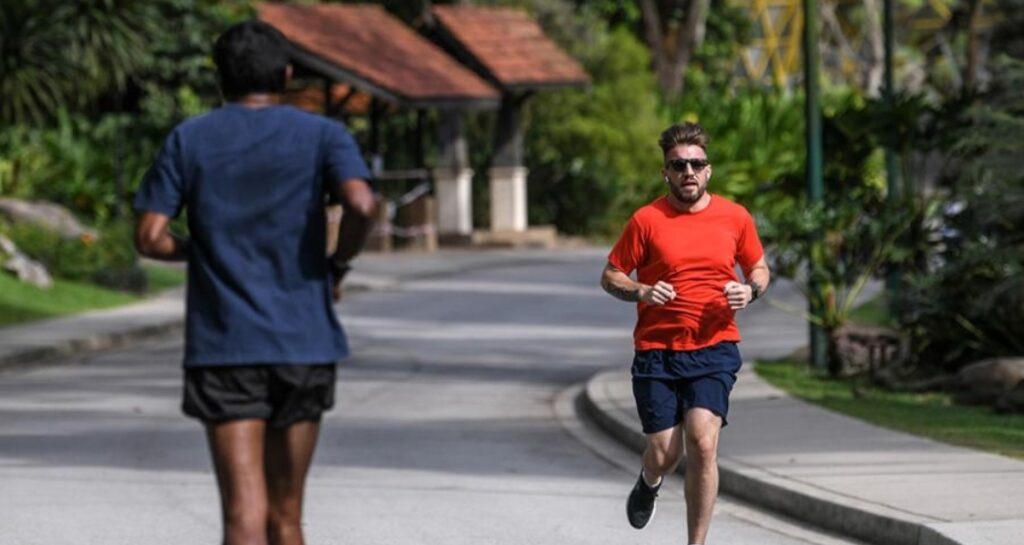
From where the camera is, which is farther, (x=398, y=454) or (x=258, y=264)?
(x=398, y=454)

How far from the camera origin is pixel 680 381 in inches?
391

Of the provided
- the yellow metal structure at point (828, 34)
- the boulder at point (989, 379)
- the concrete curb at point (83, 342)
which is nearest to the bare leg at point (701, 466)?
the boulder at point (989, 379)

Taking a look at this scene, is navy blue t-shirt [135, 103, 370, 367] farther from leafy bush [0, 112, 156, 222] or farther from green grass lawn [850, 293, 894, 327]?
leafy bush [0, 112, 156, 222]

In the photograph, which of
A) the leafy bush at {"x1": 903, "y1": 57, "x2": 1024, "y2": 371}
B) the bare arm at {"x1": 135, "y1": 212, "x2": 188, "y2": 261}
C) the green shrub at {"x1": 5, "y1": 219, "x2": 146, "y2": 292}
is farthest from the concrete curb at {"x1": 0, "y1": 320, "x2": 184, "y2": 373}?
the bare arm at {"x1": 135, "y1": 212, "x2": 188, "y2": 261}

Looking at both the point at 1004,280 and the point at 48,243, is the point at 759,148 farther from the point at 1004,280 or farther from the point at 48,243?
the point at 1004,280

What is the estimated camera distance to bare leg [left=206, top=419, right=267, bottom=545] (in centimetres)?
716

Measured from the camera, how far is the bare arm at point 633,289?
31.6ft

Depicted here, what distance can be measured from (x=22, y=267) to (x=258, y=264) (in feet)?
74.3

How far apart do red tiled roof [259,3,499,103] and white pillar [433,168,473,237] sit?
172 cm

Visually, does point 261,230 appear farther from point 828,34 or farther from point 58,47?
point 828,34

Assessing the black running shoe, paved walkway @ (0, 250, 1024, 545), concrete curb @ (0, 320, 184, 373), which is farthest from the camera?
concrete curb @ (0, 320, 184, 373)

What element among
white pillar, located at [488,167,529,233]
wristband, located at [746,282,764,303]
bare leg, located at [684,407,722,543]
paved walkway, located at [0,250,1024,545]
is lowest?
white pillar, located at [488,167,529,233]

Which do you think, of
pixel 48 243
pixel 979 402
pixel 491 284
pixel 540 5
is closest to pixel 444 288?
pixel 491 284

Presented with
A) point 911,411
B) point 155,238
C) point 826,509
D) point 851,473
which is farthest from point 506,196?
point 155,238
